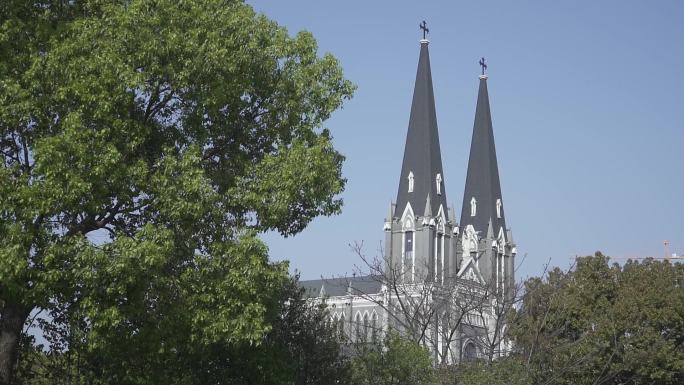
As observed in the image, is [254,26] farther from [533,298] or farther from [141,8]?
[533,298]

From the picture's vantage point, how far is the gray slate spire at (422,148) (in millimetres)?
63812

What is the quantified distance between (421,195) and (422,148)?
10.9ft

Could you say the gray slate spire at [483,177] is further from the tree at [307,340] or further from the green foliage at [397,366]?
the green foliage at [397,366]

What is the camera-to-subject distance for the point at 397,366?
22.1 m

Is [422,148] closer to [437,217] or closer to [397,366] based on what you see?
[437,217]

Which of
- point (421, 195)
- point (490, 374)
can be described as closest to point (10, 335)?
point (490, 374)

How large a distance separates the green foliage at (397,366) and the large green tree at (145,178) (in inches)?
278

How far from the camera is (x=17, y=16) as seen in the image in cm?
1490

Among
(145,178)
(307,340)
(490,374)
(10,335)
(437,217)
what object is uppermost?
(437,217)

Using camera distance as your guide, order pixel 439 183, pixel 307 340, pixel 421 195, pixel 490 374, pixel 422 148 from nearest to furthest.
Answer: pixel 307 340, pixel 490 374, pixel 422 148, pixel 421 195, pixel 439 183

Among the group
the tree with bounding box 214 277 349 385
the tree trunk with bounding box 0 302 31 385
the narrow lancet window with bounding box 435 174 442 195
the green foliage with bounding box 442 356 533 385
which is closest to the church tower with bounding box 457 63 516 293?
the narrow lancet window with bounding box 435 174 442 195

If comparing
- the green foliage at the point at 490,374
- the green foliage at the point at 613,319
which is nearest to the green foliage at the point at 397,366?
the green foliage at the point at 490,374

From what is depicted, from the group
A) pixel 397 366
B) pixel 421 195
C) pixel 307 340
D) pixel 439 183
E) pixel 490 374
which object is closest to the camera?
pixel 397 366

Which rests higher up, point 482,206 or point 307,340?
point 482,206
